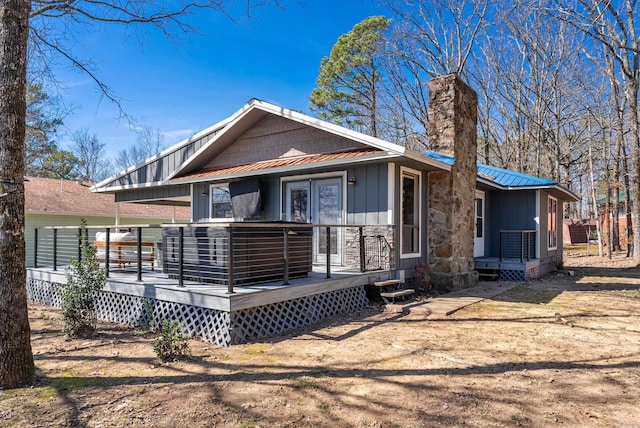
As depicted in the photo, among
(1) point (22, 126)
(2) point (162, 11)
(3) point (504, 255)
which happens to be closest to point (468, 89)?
(3) point (504, 255)

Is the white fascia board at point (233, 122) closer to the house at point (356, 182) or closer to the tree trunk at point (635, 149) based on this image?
the house at point (356, 182)

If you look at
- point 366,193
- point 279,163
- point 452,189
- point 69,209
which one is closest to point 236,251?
point 366,193

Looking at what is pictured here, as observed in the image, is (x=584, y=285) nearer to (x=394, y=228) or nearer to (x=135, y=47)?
(x=394, y=228)

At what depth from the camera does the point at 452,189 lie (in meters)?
8.43

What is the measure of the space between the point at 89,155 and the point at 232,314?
31.5 metres

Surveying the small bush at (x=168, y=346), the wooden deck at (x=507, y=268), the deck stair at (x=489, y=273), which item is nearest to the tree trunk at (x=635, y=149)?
the wooden deck at (x=507, y=268)

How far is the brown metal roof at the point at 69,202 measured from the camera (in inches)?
571

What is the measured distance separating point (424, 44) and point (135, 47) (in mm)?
15103

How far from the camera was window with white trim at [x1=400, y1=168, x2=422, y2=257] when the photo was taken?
794cm

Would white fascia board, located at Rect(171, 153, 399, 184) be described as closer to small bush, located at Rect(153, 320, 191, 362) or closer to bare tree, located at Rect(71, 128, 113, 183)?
small bush, located at Rect(153, 320, 191, 362)

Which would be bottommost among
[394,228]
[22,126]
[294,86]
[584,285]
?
[584,285]

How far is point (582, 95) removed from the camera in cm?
1869

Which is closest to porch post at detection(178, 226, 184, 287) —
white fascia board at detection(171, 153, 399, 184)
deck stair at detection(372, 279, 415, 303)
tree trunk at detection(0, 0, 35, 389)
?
tree trunk at detection(0, 0, 35, 389)

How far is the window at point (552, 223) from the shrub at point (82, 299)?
12.4 metres
